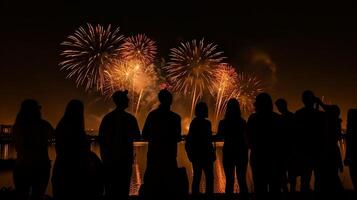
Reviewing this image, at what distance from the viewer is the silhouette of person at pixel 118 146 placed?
5.68 metres

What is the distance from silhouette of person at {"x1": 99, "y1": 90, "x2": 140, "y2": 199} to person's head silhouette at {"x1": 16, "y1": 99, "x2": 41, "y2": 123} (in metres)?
1.10

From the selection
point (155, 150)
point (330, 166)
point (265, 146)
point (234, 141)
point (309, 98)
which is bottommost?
point (330, 166)

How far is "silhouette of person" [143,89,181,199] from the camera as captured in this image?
5629 mm

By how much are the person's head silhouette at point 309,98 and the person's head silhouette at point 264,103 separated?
98 cm

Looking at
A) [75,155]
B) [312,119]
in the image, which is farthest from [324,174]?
[75,155]

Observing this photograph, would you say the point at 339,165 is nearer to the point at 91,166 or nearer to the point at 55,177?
the point at 91,166

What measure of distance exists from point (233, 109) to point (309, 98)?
139cm

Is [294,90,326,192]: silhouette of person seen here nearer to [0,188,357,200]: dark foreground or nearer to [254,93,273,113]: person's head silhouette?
[0,188,357,200]: dark foreground

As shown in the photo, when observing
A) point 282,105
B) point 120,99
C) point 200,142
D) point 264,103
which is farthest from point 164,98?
point 282,105

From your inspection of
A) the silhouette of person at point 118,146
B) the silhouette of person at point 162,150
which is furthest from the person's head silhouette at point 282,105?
the silhouette of person at point 118,146

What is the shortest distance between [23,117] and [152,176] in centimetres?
229

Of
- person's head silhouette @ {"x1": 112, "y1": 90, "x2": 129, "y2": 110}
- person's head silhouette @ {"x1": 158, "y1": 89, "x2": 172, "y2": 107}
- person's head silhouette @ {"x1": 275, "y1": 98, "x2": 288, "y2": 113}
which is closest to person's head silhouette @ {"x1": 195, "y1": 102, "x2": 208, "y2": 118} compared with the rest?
person's head silhouette @ {"x1": 158, "y1": 89, "x2": 172, "y2": 107}

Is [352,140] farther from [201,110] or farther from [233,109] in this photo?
[201,110]

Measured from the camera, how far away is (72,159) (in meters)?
4.86
